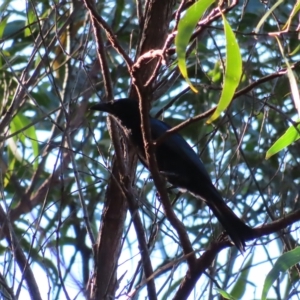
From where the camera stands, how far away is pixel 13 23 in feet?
14.1

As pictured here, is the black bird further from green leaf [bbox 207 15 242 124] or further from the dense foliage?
green leaf [bbox 207 15 242 124]

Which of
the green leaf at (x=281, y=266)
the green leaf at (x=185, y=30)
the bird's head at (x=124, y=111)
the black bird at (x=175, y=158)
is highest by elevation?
the bird's head at (x=124, y=111)

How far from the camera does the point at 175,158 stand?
3.63 metres

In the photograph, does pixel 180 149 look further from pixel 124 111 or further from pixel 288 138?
pixel 288 138

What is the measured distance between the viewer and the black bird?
3.28 meters

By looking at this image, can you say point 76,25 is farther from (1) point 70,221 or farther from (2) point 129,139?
(2) point 129,139

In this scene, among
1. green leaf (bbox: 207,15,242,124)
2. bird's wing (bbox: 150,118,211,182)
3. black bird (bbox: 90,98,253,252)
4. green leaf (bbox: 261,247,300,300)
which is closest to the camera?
green leaf (bbox: 207,15,242,124)

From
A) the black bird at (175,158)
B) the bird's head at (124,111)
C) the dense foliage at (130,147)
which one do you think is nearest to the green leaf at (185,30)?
the dense foliage at (130,147)

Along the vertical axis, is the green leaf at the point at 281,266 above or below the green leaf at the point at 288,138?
below

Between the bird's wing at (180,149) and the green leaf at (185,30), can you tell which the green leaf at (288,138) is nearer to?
the green leaf at (185,30)

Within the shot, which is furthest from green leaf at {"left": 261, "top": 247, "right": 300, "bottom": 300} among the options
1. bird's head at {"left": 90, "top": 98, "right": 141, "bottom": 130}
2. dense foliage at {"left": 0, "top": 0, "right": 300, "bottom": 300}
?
bird's head at {"left": 90, "top": 98, "right": 141, "bottom": 130}

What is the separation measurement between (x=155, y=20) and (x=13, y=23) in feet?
5.35

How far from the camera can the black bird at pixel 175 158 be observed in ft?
10.7

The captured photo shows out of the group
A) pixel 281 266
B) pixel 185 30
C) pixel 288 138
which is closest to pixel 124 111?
pixel 288 138
